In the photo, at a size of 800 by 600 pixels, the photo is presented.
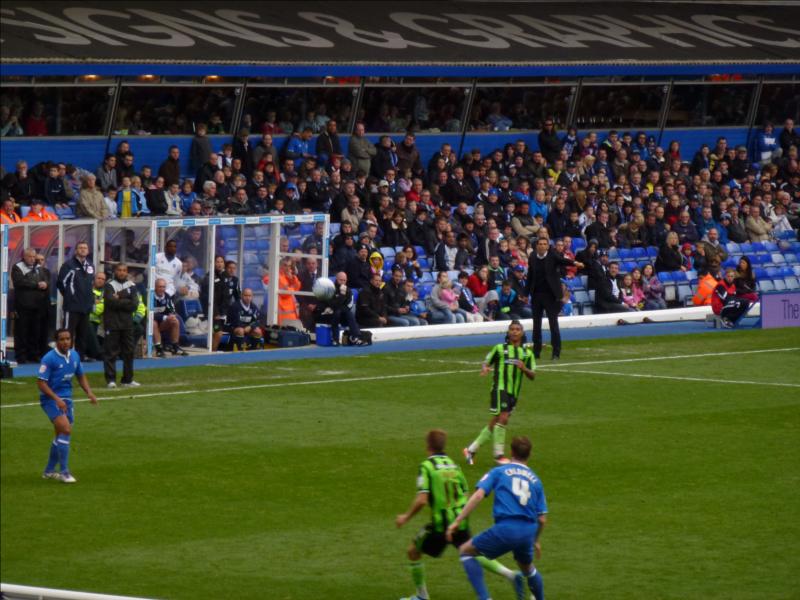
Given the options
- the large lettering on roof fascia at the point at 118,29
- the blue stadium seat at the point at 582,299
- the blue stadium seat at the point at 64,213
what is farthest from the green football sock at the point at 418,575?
the blue stadium seat at the point at 582,299

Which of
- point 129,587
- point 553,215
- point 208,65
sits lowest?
point 129,587

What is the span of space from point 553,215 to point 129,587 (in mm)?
23525

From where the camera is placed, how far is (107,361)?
23578mm

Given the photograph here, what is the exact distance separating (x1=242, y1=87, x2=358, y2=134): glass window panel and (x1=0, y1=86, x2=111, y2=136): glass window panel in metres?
3.60

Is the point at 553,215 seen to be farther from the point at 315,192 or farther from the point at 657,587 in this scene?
the point at 657,587

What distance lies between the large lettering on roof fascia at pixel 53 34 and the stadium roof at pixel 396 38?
3cm

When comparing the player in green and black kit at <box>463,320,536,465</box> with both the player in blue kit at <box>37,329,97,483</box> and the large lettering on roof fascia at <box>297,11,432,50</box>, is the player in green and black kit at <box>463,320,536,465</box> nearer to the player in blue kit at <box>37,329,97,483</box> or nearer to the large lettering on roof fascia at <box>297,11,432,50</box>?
the player in blue kit at <box>37,329,97,483</box>

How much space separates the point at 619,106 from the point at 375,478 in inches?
1011

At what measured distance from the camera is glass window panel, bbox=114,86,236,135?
33031mm

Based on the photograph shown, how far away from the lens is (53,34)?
3128 centimetres

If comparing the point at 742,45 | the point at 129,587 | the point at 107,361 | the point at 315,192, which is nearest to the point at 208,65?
the point at 315,192

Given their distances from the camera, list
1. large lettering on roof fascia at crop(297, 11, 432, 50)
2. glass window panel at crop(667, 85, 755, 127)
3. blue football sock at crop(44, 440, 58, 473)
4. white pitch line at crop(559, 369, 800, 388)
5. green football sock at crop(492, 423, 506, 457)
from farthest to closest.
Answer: glass window panel at crop(667, 85, 755, 127), large lettering on roof fascia at crop(297, 11, 432, 50), white pitch line at crop(559, 369, 800, 388), green football sock at crop(492, 423, 506, 457), blue football sock at crop(44, 440, 58, 473)

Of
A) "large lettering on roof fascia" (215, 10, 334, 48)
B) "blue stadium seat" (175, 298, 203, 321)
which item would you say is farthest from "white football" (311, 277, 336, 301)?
"large lettering on roof fascia" (215, 10, 334, 48)

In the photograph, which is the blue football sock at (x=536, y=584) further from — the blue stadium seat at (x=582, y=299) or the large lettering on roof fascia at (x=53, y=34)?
the blue stadium seat at (x=582, y=299)
